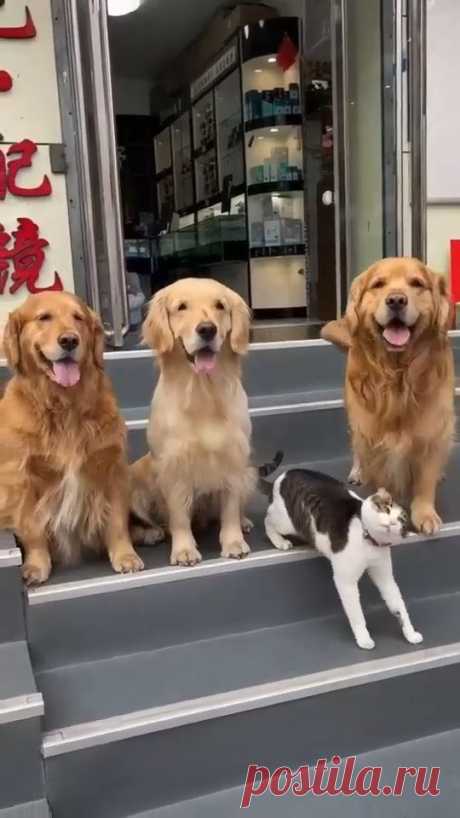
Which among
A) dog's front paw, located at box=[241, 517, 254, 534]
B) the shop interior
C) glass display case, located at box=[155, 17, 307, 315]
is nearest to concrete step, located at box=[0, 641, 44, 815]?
dog's front paw, located at box=[241, 517, 254, 534]

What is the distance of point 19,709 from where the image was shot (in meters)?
1.28

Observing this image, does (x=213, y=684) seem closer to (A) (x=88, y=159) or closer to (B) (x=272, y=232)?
(A) (x=88, y=159)

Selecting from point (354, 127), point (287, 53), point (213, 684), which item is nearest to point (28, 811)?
point (213, 684)

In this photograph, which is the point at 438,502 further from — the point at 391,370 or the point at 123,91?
the point at 123,91

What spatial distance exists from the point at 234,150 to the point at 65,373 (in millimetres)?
6436

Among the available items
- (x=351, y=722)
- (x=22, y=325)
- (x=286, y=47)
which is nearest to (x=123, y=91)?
(x=286, y=47)

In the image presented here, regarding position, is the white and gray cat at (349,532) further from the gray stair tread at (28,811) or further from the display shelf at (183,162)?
the display shelf at (183,162)

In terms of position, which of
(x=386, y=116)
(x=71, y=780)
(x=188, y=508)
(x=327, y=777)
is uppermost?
(x=386, y=116)

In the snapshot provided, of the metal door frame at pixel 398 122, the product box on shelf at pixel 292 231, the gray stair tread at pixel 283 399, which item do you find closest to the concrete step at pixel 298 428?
the gray stair tread at pixel 283 399

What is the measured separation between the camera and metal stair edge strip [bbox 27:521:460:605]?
159cm

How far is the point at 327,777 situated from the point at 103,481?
2.87 feet

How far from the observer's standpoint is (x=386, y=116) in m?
4.08

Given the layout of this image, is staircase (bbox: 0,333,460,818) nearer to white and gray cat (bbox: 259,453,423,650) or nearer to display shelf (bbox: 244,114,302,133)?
white and gray cat (bbox: 259,453,423,650)

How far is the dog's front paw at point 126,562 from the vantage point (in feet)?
5.60
